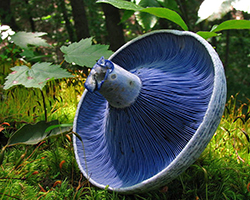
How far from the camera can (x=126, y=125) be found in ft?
3.86

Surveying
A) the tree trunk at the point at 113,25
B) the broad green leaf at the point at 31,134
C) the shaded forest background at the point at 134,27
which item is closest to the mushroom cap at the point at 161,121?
the broad green leaf at the point at 31,134

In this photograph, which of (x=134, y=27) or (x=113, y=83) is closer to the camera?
(x=113, y=83)

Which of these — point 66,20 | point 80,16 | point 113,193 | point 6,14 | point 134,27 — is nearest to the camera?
point 113,193

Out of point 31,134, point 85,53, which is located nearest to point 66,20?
point 85,53

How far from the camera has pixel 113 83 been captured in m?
1.09

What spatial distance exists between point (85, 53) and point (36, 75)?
38 centimetres

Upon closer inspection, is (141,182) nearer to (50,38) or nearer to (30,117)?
(30,117)

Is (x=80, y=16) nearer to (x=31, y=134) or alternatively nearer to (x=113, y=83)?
(x=31, y=134)

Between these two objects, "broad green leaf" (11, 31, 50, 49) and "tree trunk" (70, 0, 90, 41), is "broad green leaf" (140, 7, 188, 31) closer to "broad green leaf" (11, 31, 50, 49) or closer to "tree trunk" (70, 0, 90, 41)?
"broad green leaf" (11, 31, 50, 49)

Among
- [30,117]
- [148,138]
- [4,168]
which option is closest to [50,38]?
[30,117]

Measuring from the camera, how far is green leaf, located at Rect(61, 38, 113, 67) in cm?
168

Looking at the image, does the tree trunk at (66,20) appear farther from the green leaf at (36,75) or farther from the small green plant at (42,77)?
the green leaf at (36,75)

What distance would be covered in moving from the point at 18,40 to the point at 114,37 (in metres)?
1.86

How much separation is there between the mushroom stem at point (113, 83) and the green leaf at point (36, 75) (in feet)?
1.43
